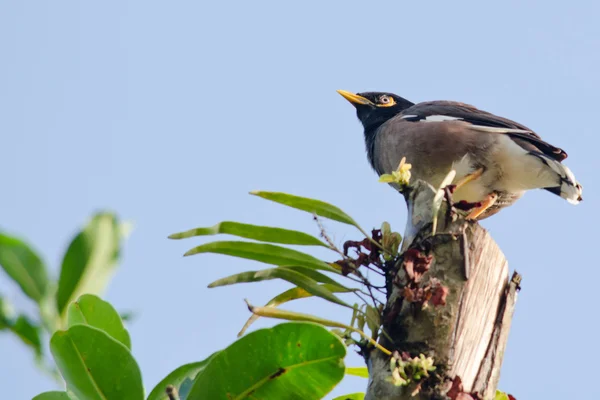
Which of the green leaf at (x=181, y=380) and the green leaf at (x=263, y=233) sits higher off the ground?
the green leaf at (x=263, y=233)

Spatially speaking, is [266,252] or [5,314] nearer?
[5,314]

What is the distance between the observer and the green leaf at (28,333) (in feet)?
7.05

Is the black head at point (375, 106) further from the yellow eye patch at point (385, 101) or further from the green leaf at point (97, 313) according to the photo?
the green leaf at point (97, 313)

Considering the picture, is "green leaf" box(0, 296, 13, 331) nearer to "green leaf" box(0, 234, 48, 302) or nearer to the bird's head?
"green leaf" box(0, 234, 48, 302)

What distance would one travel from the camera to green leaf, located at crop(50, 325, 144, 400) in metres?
1.95

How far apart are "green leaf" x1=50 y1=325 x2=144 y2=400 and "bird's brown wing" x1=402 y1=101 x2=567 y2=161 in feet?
11.0

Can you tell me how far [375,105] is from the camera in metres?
6.32

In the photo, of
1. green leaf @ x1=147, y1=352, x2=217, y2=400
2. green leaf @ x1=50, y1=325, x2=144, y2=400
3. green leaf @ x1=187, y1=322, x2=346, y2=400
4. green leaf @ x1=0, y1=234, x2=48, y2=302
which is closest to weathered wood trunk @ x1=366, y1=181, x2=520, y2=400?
green leaf @ x1=187, y1=322, x2=346, y2=400

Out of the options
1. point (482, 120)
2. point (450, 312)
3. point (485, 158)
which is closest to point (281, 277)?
point (450, 312)

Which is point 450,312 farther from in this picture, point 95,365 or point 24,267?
point 24,267

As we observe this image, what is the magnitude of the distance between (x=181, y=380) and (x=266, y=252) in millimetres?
579

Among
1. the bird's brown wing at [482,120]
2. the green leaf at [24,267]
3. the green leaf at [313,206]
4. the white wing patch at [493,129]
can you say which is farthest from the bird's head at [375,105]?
the green leaf at [24,267]

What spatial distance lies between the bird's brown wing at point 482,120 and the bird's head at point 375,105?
672 millimetres

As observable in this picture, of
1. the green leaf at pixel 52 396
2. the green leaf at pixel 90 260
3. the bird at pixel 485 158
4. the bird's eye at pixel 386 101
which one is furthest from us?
the bird's eye at pixel 386 101
